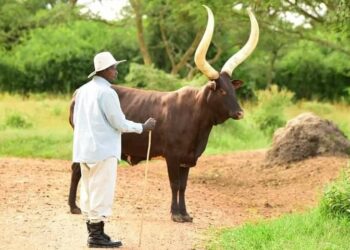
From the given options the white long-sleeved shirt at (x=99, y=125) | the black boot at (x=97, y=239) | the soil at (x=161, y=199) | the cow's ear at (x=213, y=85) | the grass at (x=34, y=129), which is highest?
the cow's ear at (x=213, y=85)

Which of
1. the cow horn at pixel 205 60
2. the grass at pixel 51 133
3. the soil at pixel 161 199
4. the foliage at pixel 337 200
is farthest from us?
the grass at pixel 51 133

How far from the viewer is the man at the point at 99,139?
728 centimetres

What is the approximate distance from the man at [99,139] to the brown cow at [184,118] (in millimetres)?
1781

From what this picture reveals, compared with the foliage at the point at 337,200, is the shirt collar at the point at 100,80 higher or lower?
higher

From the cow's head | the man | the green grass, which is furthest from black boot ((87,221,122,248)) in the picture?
the cow's head

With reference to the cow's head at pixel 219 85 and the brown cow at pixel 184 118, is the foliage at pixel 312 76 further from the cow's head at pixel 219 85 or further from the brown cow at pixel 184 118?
the cow's head at pixel 219 85

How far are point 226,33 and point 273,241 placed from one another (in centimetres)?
2628

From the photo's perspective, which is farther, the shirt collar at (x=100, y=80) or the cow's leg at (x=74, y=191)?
the cow's leg at (x=74, y=191)

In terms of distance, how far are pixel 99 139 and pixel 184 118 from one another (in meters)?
2.25

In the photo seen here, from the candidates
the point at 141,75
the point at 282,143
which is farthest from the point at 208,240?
the point at 141,75

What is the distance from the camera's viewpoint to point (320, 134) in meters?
14.3

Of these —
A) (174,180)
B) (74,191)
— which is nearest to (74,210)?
(74,191)

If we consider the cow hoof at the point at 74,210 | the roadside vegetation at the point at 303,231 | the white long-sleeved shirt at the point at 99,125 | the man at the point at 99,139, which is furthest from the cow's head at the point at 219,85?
the cow hoof at the point at 74,210

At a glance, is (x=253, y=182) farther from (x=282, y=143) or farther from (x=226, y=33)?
(x=226, y=33)
